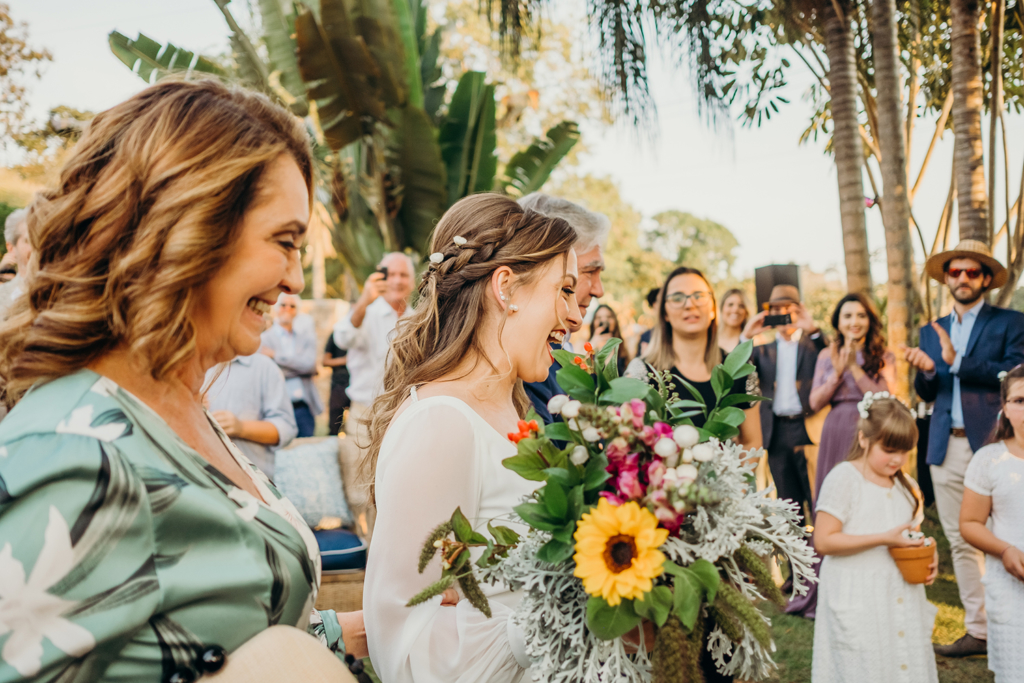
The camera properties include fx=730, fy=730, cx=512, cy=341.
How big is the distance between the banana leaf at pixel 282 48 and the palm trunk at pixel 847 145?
6246 mm

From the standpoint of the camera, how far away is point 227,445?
149 centimetres

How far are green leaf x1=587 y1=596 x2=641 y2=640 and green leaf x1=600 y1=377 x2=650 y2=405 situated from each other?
36 cm

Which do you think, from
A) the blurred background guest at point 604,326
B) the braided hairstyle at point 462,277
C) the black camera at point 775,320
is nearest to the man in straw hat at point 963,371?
the black camera at point 775,320

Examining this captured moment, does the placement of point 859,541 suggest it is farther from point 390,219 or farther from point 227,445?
point 390,219

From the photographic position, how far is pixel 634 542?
125cm

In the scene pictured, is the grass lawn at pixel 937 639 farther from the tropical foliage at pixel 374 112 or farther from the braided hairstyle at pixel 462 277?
the tropical foliage at pixel 374 112

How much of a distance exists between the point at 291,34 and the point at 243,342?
941 cm

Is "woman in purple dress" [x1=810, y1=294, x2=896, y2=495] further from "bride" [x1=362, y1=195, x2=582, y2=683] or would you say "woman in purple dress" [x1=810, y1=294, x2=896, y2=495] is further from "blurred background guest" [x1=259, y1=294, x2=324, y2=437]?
"blurred background guest" [x1=259, y1=294, x2=324, y2=437]

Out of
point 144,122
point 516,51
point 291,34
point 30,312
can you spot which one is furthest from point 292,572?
point 291,34

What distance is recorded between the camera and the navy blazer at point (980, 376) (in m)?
5.40

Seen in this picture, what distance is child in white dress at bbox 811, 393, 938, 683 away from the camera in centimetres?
362

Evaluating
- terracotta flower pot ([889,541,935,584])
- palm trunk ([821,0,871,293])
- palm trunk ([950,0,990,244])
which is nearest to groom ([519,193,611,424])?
terracotta flower pot ([889,541,935,584])

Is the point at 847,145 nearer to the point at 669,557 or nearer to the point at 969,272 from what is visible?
the point at 969,272

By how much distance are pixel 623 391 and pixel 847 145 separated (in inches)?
259
